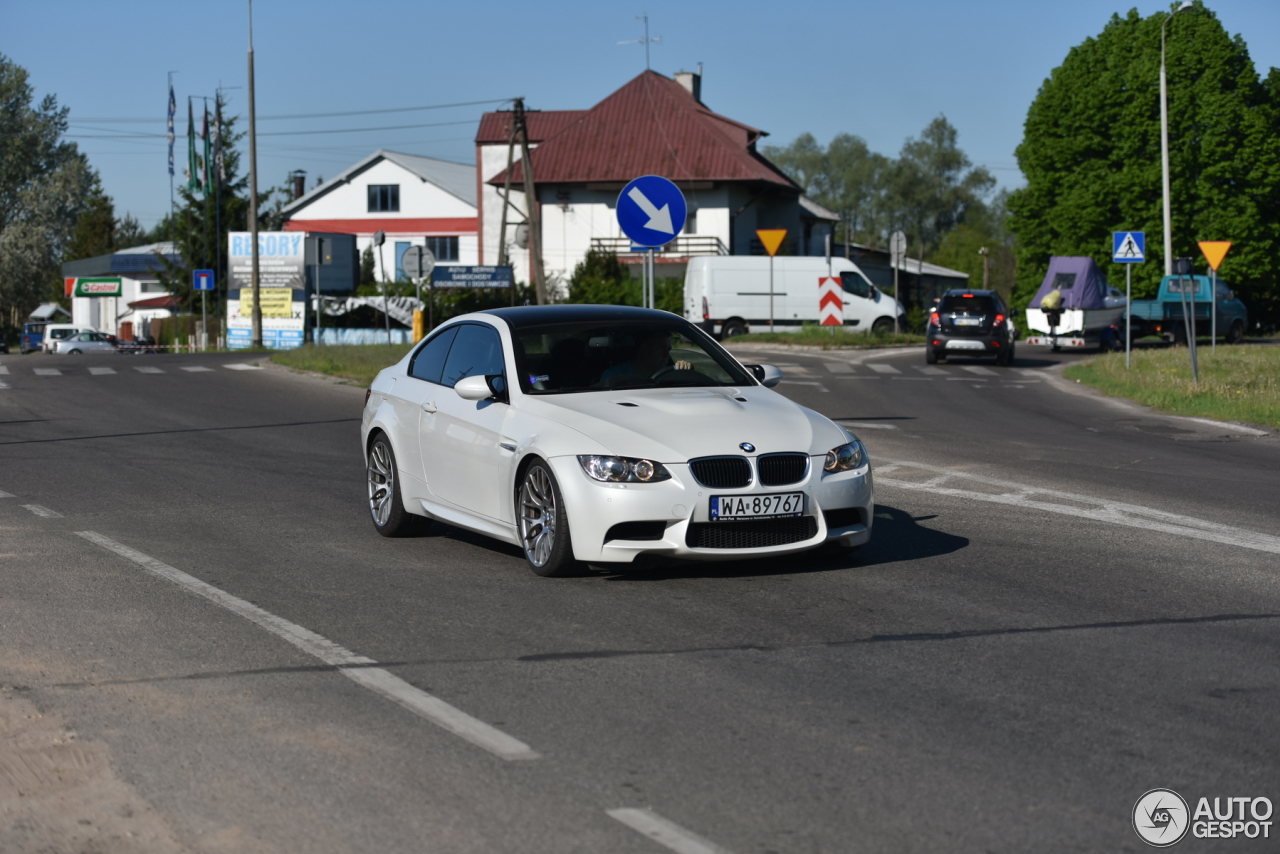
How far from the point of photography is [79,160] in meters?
71.4

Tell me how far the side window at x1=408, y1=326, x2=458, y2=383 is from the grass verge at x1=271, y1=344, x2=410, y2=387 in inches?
621

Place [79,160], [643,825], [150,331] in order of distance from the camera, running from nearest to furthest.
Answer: [643,825] < [79,160] < [150,331]

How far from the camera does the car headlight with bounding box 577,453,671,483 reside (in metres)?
7.13

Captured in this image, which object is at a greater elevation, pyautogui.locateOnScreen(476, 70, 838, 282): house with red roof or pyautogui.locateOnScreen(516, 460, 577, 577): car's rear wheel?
pyautogui.locateOnScreen(476, 70, 838, 282): house with red roof

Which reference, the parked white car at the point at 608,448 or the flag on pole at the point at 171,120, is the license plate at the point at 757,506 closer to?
the parked white car at the point at 608,448

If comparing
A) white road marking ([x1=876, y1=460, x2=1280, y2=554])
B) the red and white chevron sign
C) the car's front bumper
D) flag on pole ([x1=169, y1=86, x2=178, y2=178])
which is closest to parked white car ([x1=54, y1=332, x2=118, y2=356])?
flag on pole ([x1=169, y1=86, x2=178, y2=178])

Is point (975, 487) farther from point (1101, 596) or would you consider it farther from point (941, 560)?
point (1101, 596)

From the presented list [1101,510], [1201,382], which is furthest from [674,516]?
[1201,382]

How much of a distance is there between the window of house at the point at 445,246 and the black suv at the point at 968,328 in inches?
2033

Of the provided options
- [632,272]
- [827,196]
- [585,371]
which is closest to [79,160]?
[632,272]

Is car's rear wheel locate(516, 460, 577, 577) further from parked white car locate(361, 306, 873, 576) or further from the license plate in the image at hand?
the license plate

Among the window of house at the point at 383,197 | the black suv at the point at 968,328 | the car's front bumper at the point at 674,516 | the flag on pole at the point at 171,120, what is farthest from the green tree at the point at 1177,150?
the car's front bumper at the point at 674,516

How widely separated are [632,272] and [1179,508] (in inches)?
2099

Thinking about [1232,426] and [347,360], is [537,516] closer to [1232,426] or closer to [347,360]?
[1232,426]
